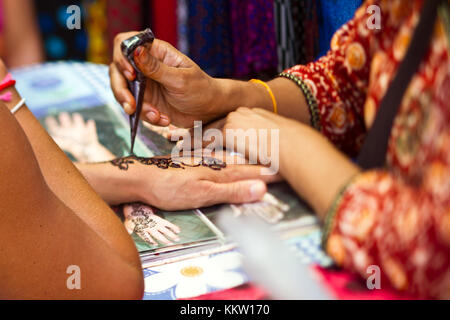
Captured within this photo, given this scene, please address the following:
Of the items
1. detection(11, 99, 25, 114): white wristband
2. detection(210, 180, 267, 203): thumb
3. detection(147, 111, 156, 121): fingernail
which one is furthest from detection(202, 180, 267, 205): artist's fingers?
detection(11, 99, 25, 114): white wristband

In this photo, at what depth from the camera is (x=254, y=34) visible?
57cm

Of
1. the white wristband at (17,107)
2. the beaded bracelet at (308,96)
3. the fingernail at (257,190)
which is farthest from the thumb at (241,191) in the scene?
the white wristband at (17,107)

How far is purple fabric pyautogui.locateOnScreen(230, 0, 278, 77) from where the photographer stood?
21.9 inches

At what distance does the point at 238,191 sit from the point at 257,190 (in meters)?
0.03

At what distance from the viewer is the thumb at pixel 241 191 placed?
1.39 ft

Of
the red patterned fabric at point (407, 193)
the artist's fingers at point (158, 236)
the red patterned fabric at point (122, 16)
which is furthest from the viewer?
the red patterned fabric at point (122, 16)

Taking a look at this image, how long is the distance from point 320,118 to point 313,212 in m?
0.18

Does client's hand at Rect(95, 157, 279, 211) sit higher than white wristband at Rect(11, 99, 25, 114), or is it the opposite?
white wristband at Rect(11, 99, 25, 114)

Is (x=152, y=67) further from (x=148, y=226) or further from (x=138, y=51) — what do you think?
(x=148, y=226)

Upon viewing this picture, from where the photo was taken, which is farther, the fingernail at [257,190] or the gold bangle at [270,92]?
the gold bangle at [270,92]

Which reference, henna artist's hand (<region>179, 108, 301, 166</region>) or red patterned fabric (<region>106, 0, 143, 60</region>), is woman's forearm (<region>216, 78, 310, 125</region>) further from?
red patterned fabric (<region>106, 0, 143, 60</region>)

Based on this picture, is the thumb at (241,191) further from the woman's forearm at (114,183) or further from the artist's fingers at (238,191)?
the woman's forearm at (114,183)

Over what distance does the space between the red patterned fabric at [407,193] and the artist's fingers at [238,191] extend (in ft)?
0.26
